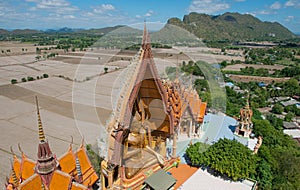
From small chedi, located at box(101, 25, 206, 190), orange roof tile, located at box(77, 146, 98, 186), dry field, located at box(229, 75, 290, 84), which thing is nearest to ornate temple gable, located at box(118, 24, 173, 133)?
small chedi, located at box(101, 25, 206, 190)

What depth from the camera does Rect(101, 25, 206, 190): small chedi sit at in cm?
584

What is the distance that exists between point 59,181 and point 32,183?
33.4 inches

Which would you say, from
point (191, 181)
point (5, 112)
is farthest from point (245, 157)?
point (5, 112)

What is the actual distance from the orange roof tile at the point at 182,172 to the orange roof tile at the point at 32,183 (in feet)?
22.1

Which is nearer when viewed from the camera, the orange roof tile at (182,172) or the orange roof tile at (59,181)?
the orange roof tile at (59,181)

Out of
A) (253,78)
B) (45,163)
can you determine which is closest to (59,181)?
(45,163)

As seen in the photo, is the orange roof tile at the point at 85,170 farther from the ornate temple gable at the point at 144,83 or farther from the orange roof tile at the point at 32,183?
the ornate temple gable at the point at 144,83

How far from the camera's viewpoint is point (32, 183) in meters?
7.29

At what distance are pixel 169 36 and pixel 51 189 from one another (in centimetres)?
709

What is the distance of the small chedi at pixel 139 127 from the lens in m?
5.84

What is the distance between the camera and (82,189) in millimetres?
7715

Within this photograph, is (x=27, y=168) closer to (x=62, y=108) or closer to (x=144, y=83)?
(x=144, y=83)

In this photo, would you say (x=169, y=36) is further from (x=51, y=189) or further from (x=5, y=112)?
(x=5, y=112)

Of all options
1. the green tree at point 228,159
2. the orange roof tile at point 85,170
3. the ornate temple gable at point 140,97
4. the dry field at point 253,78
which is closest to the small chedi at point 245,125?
the green tree at point 228,159
